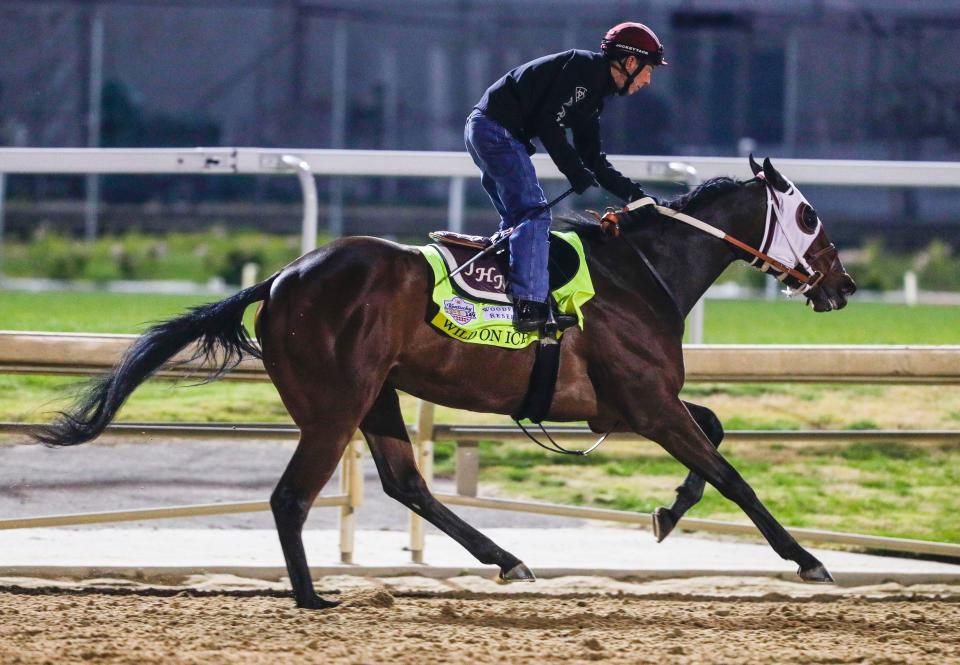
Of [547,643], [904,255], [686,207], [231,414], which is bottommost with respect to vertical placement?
[547,643]

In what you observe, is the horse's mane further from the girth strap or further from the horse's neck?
the girth strap

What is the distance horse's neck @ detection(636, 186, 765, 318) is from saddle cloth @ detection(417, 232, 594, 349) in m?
0.38

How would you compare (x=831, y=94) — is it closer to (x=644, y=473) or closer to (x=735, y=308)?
(x=735, y=308)

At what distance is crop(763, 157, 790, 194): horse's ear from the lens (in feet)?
17.8

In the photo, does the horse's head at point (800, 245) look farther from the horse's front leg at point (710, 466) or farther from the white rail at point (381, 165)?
the white rail at point (381, 165)

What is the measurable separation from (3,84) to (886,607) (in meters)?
31.7

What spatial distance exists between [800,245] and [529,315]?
121 cm

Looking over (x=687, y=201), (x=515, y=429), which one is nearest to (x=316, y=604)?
(x=515, y=429)

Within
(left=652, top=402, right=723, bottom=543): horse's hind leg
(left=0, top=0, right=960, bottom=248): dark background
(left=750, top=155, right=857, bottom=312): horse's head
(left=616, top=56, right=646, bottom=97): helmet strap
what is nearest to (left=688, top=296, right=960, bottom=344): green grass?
(left=750, top=155, right=857, bottom=312): horse's head

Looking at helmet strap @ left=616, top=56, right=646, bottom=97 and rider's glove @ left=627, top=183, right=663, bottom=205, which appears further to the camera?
rider's glove @ left=627, top=183, right=663, bottom=205

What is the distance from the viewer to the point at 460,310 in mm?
5035

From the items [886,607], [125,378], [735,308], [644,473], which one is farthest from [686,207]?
[735,308]

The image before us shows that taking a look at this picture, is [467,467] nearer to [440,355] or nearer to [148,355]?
[440,355]

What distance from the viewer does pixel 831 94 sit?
1342 inches
